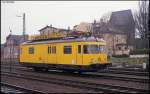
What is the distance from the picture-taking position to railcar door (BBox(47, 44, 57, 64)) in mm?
26859

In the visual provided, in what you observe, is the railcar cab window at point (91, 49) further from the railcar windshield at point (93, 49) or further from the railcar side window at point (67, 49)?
the railcar side window at point (67, 49)

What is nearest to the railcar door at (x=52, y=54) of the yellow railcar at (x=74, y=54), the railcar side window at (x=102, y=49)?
the yellow railcar at (x=74, y=54)

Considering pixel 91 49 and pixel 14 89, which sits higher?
pixel 91 49

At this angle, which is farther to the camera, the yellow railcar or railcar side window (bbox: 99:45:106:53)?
railcar side window (bbox: 99:45:106:53)

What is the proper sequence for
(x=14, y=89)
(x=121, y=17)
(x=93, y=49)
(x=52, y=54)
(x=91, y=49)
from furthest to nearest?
(x=121, y=17), (x=52, y=54), (x=93, y=49), (x=91, y=49), (x=14, y=89)

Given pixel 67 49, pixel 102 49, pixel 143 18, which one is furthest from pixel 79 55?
pixel 143 18

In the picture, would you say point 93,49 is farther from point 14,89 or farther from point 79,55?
point 14,89

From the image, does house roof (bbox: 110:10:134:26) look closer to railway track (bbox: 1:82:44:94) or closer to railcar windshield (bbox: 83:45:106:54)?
railcar windshield (bbox: 83:45:106:54)

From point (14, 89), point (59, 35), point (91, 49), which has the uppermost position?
point (59, 35)

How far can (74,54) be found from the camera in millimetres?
24547

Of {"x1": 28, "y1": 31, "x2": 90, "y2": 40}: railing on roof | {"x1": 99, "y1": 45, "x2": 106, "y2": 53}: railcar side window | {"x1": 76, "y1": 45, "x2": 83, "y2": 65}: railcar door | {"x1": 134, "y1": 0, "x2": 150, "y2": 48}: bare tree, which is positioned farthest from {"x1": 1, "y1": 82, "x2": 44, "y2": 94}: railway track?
{"x1": 134, "y1": 0, "x2": 150, "y2": 48}: bare tree

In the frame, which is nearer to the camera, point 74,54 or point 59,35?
point 74,54

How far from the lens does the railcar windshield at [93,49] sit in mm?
24239

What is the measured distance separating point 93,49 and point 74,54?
1.34 metres
